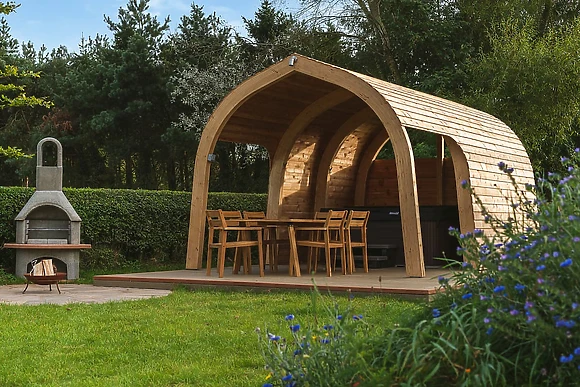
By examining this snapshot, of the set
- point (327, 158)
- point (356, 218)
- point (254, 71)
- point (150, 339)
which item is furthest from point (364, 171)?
point (254, 71)

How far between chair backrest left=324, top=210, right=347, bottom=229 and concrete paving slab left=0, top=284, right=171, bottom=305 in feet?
7.48

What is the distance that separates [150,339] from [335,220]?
174 inches

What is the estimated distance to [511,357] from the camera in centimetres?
276

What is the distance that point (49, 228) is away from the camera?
1169 centimetres

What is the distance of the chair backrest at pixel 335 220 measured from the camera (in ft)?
32.3

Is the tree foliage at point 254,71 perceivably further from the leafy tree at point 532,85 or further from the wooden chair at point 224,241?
the wooden chair at point 224,241

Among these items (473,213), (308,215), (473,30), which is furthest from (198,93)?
(473,213)

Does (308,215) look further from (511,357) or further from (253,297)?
(511,357)

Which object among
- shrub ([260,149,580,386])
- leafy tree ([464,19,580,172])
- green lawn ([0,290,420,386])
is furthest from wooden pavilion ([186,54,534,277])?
shrub ([260,149,580,386])

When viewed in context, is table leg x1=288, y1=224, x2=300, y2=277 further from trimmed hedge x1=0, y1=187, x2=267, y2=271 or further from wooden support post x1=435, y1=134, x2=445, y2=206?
wooden support post x1=435, y1=134, x2=445, y2=206

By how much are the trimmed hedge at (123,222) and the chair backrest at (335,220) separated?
4428 millimetres

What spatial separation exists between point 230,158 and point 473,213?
52.0 ft

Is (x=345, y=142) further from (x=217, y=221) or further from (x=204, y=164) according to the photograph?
(x=217, y=221)

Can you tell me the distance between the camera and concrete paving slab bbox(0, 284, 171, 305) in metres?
8.72
